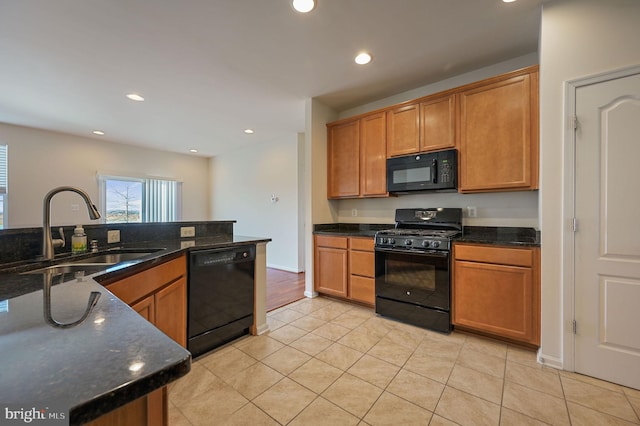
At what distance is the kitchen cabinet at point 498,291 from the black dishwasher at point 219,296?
1886 millimetres

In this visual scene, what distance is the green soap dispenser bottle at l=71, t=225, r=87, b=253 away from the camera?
1681 mm

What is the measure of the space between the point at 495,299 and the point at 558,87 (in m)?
1.67

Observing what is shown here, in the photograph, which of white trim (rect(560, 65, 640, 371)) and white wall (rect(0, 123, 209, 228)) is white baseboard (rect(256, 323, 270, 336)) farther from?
white wall (rect(0, 123, 209, 228))

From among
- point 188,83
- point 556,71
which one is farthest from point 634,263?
point 188,83

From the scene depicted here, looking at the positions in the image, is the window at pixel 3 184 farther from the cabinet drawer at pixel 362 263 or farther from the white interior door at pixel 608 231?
the white interior door at pixel 608 231

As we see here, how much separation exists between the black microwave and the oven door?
738 millimetres

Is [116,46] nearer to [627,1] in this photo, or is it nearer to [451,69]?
[451,69]

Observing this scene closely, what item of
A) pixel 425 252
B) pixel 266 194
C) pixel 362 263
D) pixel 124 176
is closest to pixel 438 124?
pixel 425 252

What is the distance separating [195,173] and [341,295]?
5250 millimetres

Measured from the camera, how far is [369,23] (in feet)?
6.84

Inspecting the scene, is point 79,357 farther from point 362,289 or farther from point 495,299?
point 362,289

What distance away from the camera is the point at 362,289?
3.06 m

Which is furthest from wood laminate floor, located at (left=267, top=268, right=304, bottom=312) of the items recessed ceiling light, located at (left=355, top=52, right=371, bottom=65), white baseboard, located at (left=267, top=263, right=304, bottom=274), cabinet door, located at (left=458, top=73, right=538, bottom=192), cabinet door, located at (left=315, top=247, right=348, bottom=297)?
recessed ceiling light, located at (left=355, top=52, right=371, bottom=65)

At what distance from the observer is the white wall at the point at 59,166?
4293mm
